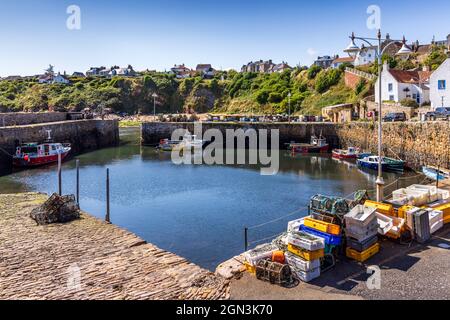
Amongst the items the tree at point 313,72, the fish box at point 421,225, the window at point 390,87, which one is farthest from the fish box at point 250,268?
the tree at point 313,72

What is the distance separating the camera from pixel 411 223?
10766mm

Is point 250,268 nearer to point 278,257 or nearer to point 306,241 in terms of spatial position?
point 278,257

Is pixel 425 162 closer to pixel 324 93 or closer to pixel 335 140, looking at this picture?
pixel 335 140

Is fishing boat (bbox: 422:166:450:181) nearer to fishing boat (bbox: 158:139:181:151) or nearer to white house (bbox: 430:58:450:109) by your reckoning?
white house (bbox: 430:58:450:109)

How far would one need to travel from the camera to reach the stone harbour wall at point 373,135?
2948cm

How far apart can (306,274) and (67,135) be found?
→ 43.1 metres

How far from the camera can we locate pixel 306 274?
28.1 ft

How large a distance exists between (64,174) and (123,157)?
37.2ft

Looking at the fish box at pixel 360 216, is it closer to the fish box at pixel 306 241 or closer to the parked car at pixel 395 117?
the fish box at pixel 306 241

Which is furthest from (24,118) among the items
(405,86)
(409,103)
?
(405,86)

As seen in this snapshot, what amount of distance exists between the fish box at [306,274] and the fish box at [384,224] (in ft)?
9.43

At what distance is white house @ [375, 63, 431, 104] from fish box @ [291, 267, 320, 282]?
41291mm

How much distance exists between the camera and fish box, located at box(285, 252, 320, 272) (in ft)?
28.1

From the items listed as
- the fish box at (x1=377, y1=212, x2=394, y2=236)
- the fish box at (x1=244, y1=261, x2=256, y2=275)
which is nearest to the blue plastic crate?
the fish box at (x1=377, y1=212, x2=394, y2=236)
